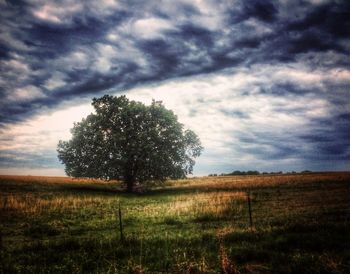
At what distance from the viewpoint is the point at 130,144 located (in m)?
42.7

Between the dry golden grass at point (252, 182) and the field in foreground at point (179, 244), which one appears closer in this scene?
the field in foreground at point (179, 244)

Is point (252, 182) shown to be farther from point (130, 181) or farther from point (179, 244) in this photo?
point (179, 244)

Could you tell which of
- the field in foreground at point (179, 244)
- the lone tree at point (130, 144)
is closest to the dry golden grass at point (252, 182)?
the lone tree at point (130, 144)

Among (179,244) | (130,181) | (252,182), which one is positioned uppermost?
(130,181)

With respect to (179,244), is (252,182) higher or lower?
higher

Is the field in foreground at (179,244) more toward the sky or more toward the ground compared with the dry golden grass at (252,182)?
more toward the ground

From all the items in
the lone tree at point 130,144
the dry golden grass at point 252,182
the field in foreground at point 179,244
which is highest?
the lone tree at point 130,144

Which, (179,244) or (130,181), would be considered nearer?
(179,244)

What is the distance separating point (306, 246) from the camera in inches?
429

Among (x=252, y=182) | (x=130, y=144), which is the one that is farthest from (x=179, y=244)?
(x=252, y=182)

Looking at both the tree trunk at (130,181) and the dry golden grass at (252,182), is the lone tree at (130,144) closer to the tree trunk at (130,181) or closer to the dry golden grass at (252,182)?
the tree trunk at (130,181)

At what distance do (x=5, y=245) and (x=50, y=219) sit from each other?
21.1 feet

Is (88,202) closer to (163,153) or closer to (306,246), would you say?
(163,153)

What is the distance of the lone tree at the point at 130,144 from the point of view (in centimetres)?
4284
